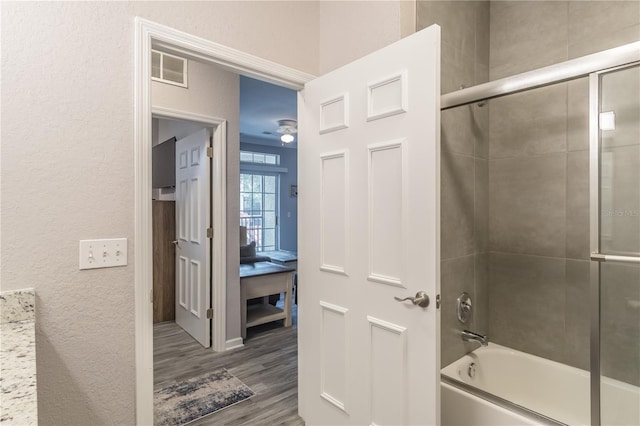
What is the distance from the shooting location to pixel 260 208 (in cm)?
756

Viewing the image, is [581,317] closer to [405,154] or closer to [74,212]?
[405,154]

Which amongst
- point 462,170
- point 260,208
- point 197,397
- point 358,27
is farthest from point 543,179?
point 260,208

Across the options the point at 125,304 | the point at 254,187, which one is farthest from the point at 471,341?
A: the point at 254,187

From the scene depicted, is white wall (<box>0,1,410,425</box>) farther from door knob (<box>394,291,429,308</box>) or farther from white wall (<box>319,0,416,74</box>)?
door knob (<box>394,291,429,308</box>)

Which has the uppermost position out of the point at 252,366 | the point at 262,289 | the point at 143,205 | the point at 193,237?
the point at 143,205

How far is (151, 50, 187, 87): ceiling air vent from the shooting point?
2.96 m

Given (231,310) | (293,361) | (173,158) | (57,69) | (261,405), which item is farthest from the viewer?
(173,158)

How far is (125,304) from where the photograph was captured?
1.43 metres

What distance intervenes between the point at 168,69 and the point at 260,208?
185 inches

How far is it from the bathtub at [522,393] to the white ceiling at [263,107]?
3239mm

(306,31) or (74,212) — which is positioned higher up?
(306,31)

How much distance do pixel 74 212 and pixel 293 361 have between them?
2.23 m

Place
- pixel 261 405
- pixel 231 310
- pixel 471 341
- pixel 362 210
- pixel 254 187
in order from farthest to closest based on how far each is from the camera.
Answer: pixel 254 187
pixel 231 310
pixel 261 405
pixel 471 341
pixel 362 210

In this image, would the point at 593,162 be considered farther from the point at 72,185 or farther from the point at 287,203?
the point at 287,203
